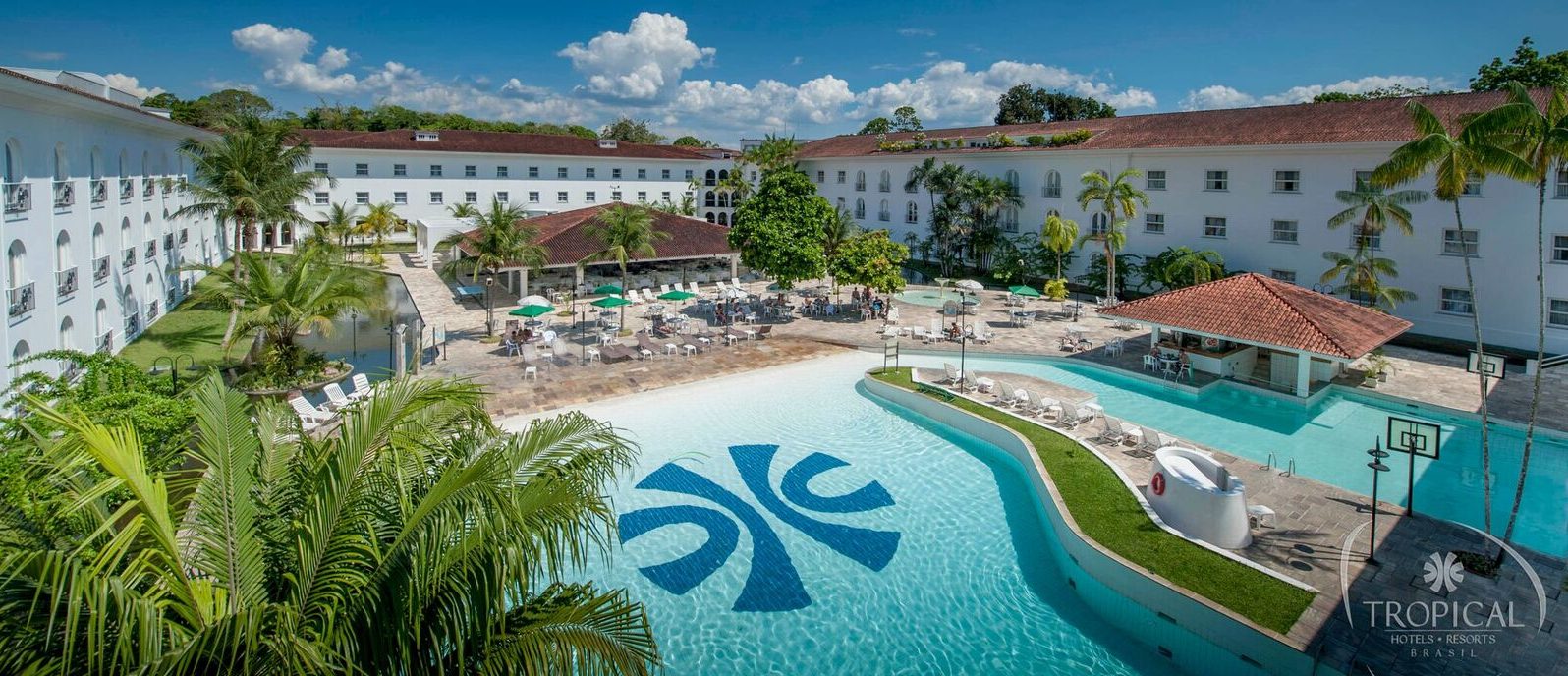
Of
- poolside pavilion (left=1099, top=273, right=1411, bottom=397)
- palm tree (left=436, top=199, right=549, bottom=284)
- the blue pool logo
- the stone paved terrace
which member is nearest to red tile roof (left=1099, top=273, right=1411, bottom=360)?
poolside pavilion (left=1099, top=273, right=1411, bottom=397)

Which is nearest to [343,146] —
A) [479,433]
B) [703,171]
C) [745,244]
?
[703,171]

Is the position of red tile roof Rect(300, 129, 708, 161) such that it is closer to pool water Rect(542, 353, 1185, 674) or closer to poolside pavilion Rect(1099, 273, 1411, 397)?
pool water Rect(542, 353, 1185, 674)

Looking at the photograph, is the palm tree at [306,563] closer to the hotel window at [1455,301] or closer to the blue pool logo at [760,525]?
the blue pool logo at [760,525]

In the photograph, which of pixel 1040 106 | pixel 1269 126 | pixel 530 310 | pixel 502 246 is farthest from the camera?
pixel 1040 106

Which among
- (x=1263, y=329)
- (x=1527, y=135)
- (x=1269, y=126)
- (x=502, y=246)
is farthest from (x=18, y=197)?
(x=1269, y=126)

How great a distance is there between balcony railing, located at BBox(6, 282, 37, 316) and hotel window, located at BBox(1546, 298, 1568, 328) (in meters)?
41.0

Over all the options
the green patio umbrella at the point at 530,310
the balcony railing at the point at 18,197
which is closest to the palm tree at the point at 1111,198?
the green patio umbrella at the point at 530,310

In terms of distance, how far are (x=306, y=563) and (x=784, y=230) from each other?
27.0 metres

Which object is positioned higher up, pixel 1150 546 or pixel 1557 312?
pixel 1557 312

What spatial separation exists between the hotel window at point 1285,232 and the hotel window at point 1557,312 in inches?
302

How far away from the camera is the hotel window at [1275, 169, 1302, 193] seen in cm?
3119

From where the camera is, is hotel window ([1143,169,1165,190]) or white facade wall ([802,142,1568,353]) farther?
hotel window ([1143,169,1165,190])

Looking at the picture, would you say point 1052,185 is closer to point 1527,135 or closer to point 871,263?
point 871,263

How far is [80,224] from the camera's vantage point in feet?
68.5
